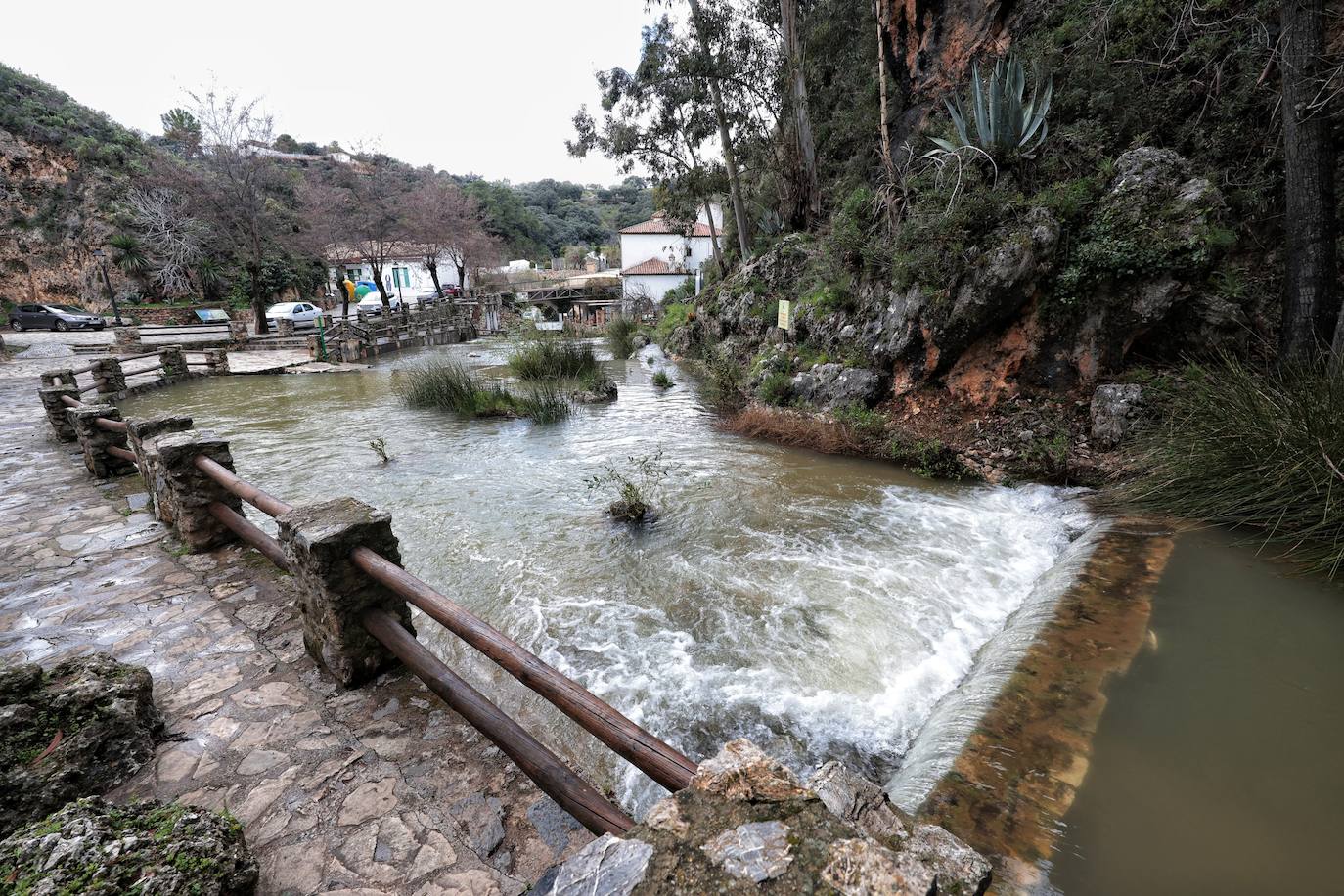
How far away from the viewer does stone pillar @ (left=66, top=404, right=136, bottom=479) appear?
562 cm

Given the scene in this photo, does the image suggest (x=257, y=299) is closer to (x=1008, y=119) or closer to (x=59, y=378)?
(x=59, y=378)

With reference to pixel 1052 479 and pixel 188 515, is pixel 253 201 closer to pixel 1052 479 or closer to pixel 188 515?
pixel 188 515

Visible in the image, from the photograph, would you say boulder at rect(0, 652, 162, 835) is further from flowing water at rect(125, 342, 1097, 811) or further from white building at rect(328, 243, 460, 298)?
white building at rect(328, 243, 460, 298)

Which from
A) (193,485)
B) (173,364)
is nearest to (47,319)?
(173,364)

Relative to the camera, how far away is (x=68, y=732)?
2.00 m

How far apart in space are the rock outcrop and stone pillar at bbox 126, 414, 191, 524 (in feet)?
16.5

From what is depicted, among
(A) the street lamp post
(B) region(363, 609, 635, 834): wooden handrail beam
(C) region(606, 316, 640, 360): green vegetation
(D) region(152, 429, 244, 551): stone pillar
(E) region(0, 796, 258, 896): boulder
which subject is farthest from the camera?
(A) the street lamp post

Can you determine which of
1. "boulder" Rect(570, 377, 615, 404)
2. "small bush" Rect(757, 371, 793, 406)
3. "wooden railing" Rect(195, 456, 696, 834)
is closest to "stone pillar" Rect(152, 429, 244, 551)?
"wooden railing" Rect(195, 456, 696, 834)

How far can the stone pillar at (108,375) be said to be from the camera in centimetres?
1056

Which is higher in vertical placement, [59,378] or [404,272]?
[404,272]

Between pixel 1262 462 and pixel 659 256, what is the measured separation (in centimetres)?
3695

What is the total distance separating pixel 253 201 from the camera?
18.5m

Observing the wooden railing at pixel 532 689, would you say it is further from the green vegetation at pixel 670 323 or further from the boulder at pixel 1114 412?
the green vegetation at pixel 670 323

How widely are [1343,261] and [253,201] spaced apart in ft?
84.7
